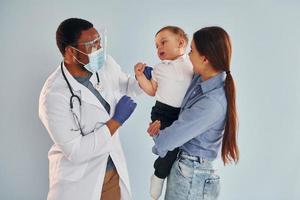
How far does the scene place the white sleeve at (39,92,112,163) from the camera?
160cm

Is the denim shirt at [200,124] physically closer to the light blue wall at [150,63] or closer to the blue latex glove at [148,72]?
the blue latex glove at [148,72]

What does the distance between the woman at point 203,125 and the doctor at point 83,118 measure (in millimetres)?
254

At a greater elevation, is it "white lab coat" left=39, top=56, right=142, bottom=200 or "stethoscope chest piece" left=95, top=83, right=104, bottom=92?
"stethoscope chest piece" left=95, top=83, right=104, bottom=92

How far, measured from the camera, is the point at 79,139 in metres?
1.64

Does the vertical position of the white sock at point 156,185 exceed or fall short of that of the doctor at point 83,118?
it falls short

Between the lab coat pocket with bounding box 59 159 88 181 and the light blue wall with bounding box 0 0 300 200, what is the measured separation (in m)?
0.48

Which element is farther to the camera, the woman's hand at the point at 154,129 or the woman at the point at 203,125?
the woman's hand at the point at 154,129

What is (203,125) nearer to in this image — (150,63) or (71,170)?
(71,170)

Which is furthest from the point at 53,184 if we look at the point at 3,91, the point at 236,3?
the point at 236,3

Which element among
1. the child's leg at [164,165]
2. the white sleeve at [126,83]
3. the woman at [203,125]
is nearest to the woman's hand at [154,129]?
the woman at [203,125]

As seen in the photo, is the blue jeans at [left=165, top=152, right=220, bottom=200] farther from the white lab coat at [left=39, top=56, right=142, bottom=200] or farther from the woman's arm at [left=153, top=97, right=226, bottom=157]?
the white lab coat at [left=39, top=56, right=142, bottom=200]

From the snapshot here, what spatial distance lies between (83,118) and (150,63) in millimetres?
680

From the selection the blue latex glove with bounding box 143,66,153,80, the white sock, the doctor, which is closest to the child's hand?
the blue latex glove with bounding box 143,66,153,80

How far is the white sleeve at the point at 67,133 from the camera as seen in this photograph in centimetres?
160
